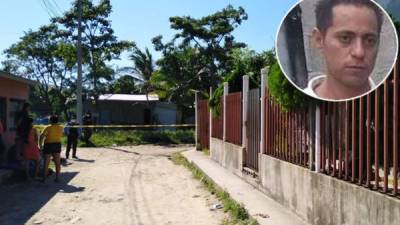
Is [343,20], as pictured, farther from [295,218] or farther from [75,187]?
[75,187]

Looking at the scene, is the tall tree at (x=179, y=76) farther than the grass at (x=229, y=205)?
Yes

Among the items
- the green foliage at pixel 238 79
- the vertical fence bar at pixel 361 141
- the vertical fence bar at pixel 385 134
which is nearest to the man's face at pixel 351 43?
the vertical fence bar at pixel 385 134

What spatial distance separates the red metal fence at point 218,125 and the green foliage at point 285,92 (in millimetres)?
8734

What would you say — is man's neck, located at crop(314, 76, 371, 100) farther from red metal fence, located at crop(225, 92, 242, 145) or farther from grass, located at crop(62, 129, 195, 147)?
grass, located at crop(62, 129, 195, 147)

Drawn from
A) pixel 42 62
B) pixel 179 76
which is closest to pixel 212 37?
pixel 179 76

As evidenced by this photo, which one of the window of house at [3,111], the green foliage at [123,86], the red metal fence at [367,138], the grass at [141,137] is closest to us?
the red metal fence at [367,138]

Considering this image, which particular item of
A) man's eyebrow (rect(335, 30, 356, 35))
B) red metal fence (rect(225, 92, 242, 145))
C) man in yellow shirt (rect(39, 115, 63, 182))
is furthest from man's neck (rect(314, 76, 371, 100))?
man in yellow shirt (rect(39, 115, 63, 182))

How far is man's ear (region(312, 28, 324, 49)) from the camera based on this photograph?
461cm

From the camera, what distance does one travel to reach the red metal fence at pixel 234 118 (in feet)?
45.8

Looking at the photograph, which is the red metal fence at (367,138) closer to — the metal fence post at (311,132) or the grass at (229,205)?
the metal fence post at (311,132)

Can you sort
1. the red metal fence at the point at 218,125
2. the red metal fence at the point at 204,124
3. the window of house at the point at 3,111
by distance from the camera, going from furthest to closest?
the red metal fence at the point at 204,124 < the window of house at the point at 3,111 < the red metal fence at the point at 218,125

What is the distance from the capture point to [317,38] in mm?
4652

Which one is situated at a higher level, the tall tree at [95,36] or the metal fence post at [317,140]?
the tall tree at [95,36]

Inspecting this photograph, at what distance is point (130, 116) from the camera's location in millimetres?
40375
